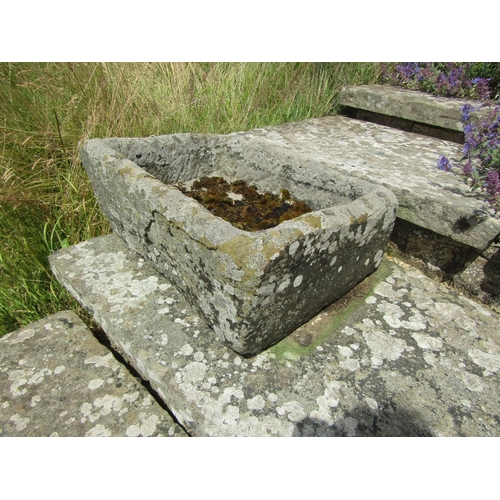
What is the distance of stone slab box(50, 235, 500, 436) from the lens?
1.18m

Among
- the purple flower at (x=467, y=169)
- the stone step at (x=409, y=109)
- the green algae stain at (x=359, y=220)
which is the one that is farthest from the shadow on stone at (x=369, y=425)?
the stone step at (x=409, y=109)

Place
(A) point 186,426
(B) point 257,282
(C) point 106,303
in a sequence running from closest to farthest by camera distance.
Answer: (B) point 257,282
(A) point 186,426
(C) point 106,303

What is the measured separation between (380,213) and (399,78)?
7.82ft

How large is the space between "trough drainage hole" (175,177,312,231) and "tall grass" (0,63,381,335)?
0.71 metres

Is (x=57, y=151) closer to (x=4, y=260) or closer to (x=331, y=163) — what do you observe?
(x=4, y=260)

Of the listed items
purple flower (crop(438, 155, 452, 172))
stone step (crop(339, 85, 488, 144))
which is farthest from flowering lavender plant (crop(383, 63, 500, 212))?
stone step (crop(339, 85, 488, 144))

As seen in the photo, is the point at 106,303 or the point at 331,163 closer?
the point at 106,303

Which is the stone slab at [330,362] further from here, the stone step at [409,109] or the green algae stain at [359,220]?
the stone step at [409,109]

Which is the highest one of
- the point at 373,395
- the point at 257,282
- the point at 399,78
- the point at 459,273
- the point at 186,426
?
the point at 399,78

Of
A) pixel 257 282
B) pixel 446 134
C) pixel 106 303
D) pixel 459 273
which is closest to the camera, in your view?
pixel 257 282

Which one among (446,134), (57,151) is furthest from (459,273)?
(57,151)

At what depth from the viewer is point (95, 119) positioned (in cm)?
231

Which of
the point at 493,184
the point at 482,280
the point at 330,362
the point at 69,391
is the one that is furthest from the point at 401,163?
the point at 69,391

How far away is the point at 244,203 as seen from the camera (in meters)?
1.92
